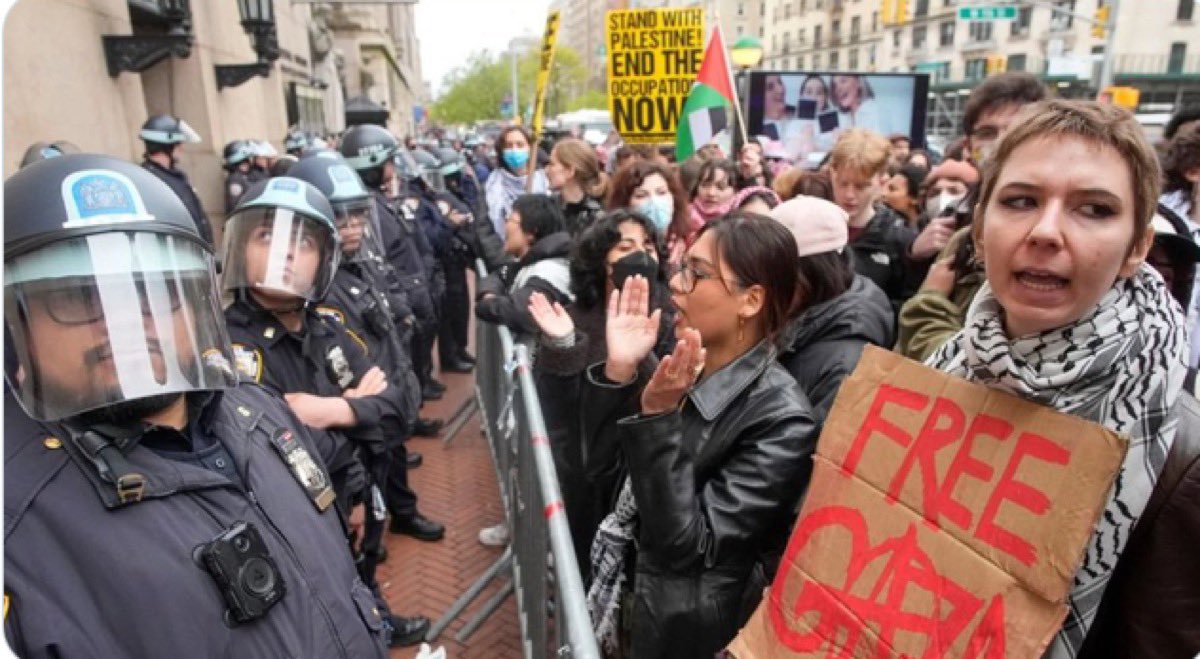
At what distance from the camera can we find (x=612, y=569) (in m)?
2.03

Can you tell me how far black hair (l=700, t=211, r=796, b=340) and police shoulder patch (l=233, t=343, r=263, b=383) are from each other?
159 cm

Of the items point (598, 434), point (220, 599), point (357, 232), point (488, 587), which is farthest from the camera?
point (488, 587)

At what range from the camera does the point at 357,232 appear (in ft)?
12.1

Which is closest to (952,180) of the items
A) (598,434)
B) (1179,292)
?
(1179,292)

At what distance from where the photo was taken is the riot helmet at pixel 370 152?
18.6 ft

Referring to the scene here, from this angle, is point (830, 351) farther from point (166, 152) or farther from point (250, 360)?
point (166, 152)

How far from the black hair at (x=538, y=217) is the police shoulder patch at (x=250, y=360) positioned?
2.03 metres

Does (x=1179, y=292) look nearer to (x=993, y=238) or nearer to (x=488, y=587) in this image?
(x=993, y=238)

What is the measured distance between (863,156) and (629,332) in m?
2.19

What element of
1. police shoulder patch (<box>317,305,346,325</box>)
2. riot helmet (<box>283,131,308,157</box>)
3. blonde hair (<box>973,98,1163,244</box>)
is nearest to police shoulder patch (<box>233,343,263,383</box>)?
police shoulder patch (<box>317,305,346,325</box>)

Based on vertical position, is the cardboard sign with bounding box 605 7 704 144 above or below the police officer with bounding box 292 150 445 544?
above

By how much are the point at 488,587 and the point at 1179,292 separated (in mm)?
3396

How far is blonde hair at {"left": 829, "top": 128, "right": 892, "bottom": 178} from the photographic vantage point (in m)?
3.72

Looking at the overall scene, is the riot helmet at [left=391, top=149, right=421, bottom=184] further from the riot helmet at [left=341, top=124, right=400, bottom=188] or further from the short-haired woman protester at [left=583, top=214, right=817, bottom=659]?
the short-haired woman protester at [left=583, top=214, right=817, bottom=659]
